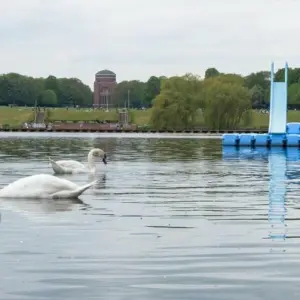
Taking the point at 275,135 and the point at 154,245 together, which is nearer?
the point at 154,245

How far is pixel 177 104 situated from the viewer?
483ft

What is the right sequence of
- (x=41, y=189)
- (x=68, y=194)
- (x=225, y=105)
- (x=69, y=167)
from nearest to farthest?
(x=41, y=189) < (x=68, y=194) < (x=69, y=167) < (x=225, y=105)

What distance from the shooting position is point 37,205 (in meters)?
22.1

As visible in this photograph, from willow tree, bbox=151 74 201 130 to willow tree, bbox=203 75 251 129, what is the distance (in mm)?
2742

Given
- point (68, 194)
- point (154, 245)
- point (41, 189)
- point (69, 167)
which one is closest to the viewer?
point (154, 245)

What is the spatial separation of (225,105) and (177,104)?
7.85 metres

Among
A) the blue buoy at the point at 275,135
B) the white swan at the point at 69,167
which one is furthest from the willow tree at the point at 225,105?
the white swan at the point at 69,167

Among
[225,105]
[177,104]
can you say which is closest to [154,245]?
[225,105]

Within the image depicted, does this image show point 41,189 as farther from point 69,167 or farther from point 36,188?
point 69,167

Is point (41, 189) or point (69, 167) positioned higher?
point (41, 189)

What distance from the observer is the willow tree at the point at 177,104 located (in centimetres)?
14700

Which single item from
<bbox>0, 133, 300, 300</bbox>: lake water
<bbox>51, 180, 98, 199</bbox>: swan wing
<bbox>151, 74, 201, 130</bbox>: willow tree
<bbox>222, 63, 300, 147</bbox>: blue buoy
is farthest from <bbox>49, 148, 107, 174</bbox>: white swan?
<bbox>151, 74, 201, 130</bbox>: willow tree

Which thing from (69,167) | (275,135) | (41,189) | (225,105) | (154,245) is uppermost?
(225,105)

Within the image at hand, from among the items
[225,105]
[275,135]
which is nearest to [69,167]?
[275,135]
